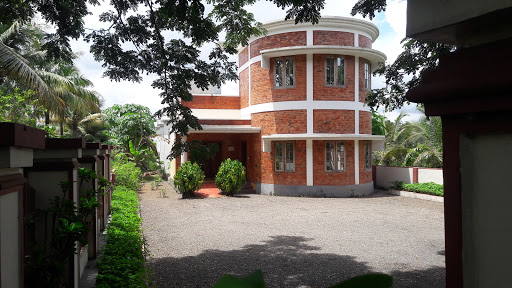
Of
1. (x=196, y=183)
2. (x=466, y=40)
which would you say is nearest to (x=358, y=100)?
(x=196, y=183)

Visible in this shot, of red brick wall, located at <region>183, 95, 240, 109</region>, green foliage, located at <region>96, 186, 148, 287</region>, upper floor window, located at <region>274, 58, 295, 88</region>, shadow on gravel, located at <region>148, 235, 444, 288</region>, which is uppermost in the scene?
upper floor window, located at <region>274, 58, 295, 88</region>

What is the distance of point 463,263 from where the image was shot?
1.46m

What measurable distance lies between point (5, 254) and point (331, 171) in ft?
46.0

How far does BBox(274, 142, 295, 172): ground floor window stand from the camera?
15672 mm

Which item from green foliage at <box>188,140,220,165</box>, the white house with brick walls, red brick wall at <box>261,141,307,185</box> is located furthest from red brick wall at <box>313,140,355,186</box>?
green foliage at <box>188,140,220,165</box>

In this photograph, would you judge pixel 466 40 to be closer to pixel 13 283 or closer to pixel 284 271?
pixel 13 283

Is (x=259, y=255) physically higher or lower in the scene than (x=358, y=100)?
lower

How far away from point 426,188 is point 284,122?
6.86 metres

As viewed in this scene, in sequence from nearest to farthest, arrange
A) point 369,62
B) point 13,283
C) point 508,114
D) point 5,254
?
point 508,114 < point 5,254 < point 13,283 < point 369,62

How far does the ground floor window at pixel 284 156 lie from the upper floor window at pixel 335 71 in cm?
329

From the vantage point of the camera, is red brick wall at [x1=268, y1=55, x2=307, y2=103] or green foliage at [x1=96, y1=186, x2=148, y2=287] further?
red brick wall at [x1=268, y1=55, x2=307, y2=103]

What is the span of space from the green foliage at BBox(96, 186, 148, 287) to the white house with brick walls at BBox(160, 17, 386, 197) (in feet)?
26.5

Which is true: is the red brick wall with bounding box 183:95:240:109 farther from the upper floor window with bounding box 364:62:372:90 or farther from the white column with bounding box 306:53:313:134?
the upper floor window with bounding box 364:62:372:90

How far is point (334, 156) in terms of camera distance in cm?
1555
